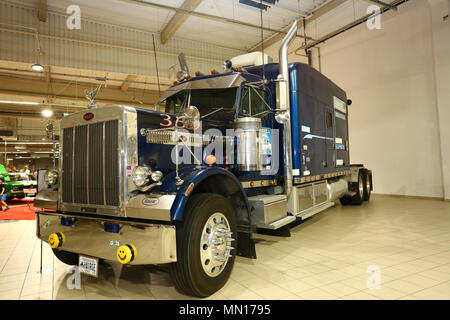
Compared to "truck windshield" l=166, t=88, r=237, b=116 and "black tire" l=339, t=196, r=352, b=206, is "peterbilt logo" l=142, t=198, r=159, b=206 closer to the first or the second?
"truck windshield" l=166, t=88, r=237, b=116

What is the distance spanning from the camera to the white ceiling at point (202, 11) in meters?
9.74

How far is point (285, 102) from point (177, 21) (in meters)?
8.03

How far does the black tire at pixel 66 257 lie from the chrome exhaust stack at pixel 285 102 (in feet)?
9.27

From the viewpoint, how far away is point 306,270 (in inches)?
131

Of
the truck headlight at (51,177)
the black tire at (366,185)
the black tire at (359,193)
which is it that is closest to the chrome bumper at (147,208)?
the truck headlight at (51,177)

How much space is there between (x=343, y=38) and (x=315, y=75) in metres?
6.73

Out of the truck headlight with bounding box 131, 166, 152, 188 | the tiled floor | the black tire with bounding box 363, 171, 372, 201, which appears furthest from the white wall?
the truck headlight with bounding box 131, 166, 152, 188

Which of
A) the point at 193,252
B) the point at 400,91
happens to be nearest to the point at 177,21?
the point at 400,91

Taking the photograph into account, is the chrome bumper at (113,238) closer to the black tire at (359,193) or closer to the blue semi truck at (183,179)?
the blue semi truck at (183,179)

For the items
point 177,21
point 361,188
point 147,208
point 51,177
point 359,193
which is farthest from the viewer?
point 177,21

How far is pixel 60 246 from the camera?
2.90m

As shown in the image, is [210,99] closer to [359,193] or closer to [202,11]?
[359,193]
